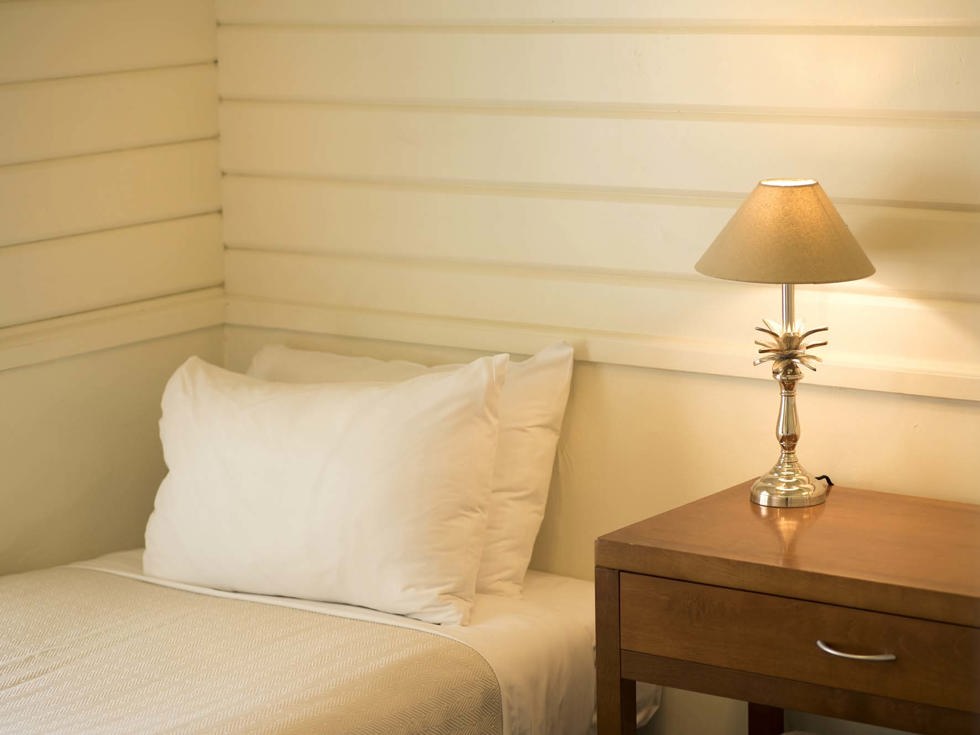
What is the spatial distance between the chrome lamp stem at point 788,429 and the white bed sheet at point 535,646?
0.40m

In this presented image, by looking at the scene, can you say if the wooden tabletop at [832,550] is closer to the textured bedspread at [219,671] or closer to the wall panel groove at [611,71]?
the textured bedspread at [219,671]

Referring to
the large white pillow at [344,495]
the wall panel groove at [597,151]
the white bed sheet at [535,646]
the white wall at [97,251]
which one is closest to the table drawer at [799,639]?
the white bed sheet at [535,646]

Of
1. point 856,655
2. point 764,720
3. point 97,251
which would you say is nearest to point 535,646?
point 764,720

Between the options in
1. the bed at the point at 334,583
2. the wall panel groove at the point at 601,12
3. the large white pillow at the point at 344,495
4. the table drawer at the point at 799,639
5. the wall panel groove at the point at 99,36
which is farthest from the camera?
the wall panel groove at the point at 99,36

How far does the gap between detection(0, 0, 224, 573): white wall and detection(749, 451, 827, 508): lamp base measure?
4.38ft

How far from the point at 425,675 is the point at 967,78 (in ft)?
4.09

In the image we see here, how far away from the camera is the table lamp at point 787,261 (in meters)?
2.05

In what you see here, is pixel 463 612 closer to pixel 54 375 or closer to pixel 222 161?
pixel 54 375

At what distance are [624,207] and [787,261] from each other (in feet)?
1.69

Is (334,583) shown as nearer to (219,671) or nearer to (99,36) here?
(219,671)

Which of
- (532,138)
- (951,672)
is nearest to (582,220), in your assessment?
(532,138)

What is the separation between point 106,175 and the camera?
275cm

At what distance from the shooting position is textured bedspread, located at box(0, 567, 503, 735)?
6.16 feet

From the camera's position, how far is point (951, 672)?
5.91ft
